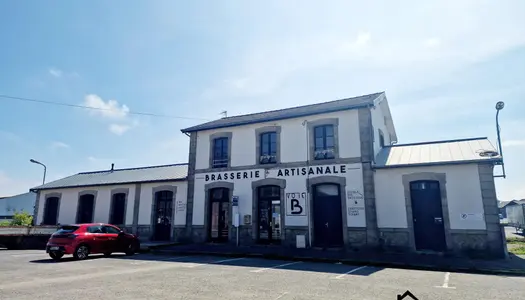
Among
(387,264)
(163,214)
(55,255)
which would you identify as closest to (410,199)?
(387,264)

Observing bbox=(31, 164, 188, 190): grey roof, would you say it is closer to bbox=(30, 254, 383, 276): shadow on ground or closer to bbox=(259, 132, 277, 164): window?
bbox=(259, 132, 277, 164): window

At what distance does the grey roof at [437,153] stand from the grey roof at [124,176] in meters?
10.9

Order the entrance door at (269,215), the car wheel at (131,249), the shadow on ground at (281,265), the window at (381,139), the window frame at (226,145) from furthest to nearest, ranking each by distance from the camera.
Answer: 1. the window frame at (226,145)
2. the window at (381,139)
3. the entrance door at (269,215)
4. the car wheel at (131,249)
5. the shadow on ground at (281,265)

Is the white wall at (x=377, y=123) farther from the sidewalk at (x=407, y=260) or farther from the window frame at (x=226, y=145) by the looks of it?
the window frame at (x=226, y=145)

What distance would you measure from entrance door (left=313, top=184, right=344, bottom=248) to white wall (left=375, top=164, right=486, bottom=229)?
5.69 ft

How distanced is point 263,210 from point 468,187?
348 inches

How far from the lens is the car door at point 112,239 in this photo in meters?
13.5

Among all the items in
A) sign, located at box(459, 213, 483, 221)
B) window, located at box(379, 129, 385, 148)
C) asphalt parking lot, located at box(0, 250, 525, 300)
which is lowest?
asphalt parking lot, located at box(0, 250, 525, 300)

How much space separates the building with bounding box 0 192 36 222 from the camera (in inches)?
2058

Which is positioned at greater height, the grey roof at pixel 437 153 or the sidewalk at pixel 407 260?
the grey roof at pixel 437 153

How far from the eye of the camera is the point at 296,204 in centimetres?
1555

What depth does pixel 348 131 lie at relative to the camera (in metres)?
15.2

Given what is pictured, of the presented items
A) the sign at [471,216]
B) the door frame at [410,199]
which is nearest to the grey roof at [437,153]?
the door frame at [410,199]

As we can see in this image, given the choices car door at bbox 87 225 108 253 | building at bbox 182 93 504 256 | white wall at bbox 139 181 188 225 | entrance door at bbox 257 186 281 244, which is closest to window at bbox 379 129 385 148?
building at bbox 182 93 504 256
